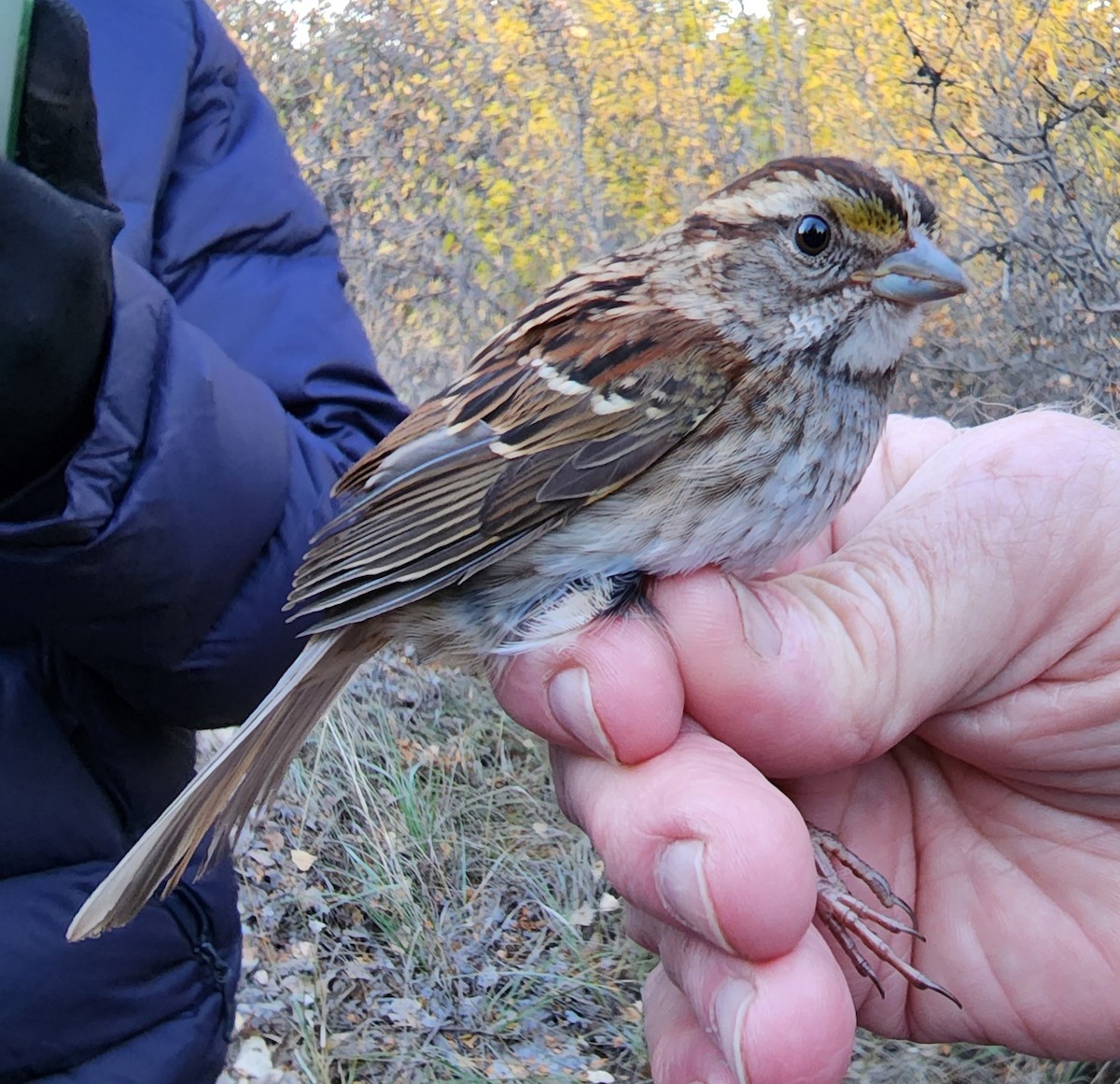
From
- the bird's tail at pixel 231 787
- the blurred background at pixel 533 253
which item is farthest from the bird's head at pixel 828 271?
the blurred background at pixel 533 253

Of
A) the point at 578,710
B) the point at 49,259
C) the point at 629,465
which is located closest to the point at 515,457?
the point at 629,465

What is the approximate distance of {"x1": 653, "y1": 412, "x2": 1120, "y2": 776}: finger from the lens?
58.3 inches

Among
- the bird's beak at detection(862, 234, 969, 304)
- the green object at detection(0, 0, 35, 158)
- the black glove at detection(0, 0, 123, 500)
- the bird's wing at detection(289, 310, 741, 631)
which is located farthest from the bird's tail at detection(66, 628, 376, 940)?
the bird's beak at detection(862, 234, 969, 304)

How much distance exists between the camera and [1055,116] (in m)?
3.95

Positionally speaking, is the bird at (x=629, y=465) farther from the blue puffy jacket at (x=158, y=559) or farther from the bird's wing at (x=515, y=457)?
the blue puffy jacket at (x=158, y=559)

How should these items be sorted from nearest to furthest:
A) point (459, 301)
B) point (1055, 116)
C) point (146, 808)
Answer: point (146, 808)
point (1055, 116)
point (459, 301)

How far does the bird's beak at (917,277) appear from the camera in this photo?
167 cm

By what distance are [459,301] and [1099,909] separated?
17.6 ft

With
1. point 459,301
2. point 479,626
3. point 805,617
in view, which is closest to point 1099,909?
point 805,617

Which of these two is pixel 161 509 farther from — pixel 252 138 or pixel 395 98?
pixel 395 98

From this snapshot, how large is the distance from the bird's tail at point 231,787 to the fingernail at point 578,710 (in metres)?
0.36

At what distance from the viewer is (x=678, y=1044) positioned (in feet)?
5.37

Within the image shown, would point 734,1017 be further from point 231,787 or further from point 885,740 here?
point 231,787

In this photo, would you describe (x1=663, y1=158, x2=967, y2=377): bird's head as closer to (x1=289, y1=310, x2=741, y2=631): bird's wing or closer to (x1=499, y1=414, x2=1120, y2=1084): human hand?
(x1=289, y1=310, x2=741, y2=631): bird's wing
